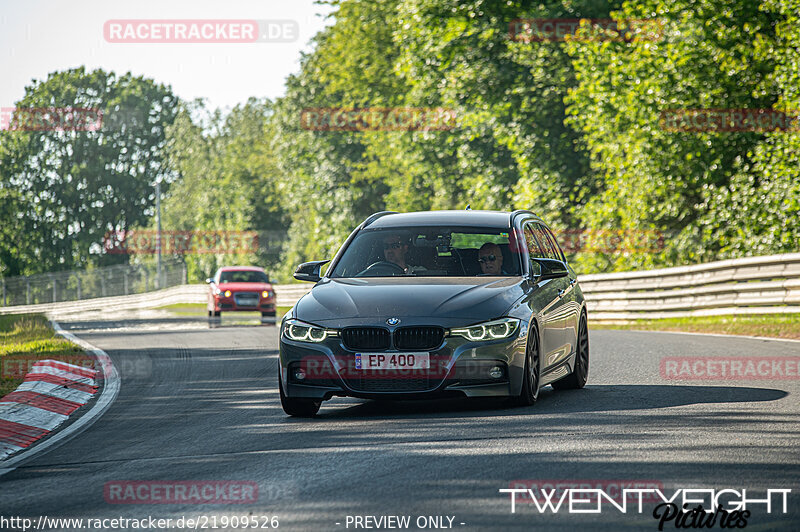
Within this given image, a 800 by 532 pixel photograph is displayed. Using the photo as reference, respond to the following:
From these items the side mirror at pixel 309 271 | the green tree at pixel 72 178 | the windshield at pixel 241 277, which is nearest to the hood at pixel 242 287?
the windshield at pixel 241 277

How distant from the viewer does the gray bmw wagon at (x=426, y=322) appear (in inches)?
337

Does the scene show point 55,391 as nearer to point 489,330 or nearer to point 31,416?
point 31,416

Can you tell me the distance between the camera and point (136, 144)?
304ft

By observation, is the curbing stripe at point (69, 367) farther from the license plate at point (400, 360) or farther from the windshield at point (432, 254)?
the license plate at point (400, 360)

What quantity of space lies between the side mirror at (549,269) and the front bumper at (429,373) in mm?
1305

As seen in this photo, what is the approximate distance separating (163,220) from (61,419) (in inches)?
3486

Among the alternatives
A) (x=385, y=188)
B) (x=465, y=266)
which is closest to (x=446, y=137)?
(x=385, y=188)

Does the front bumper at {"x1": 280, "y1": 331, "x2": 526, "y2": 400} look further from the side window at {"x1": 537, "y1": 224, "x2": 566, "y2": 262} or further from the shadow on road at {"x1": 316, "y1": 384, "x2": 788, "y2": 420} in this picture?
the side window at {"x1": 537, "y1": 224, "x2": 566, "y2": 262}

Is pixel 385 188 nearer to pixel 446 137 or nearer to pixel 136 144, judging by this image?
pixel 446 137

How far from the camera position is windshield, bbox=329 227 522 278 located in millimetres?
9812

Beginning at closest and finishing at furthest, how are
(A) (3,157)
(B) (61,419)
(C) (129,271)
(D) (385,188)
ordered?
(B) (61,419), (D) (385,188), (C) (129,271), (A) (3,157)

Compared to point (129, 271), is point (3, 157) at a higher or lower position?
higher

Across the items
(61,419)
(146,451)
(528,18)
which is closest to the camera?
(146,451)

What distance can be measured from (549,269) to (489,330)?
5.20 feet
